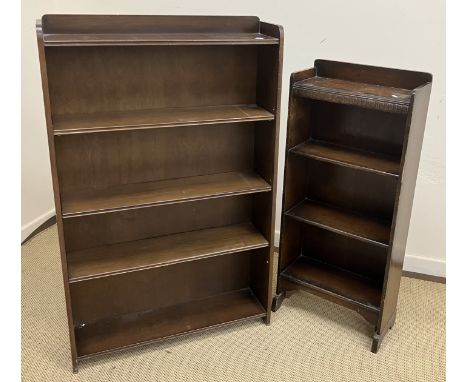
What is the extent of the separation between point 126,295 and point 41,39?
111 cm

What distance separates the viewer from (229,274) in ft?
7.32

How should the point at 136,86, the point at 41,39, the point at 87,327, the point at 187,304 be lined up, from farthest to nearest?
1. the point at 187,304
2. the point at 87,327
3. the point at 136,86
4. the point at 41,39

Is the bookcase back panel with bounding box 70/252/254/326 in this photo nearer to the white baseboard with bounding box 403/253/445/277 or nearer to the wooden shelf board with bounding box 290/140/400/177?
the wooden shelf board with bounding box 290/140/400/177

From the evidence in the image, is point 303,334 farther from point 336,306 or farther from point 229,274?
point 229,274

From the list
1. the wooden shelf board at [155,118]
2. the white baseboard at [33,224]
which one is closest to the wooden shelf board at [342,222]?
the wooden shelf board at [155,118]

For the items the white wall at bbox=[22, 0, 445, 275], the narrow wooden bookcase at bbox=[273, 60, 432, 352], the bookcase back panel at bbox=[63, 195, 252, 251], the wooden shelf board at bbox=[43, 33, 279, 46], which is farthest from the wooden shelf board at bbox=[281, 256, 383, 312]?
the wooden shelf board at bbox=[43, 33, 279, 46]

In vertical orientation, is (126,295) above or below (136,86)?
below

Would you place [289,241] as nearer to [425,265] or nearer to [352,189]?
[352,189]

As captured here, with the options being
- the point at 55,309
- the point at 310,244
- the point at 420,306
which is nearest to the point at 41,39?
the point at 55,309

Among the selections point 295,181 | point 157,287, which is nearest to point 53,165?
point 157,287

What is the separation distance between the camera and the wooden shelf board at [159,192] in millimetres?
1710

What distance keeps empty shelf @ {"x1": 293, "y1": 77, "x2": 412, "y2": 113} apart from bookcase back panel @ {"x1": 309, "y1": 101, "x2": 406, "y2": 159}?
4.3 inches

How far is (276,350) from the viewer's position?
1966 millimetres

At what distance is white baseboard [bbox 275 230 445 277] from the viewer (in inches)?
95.7
